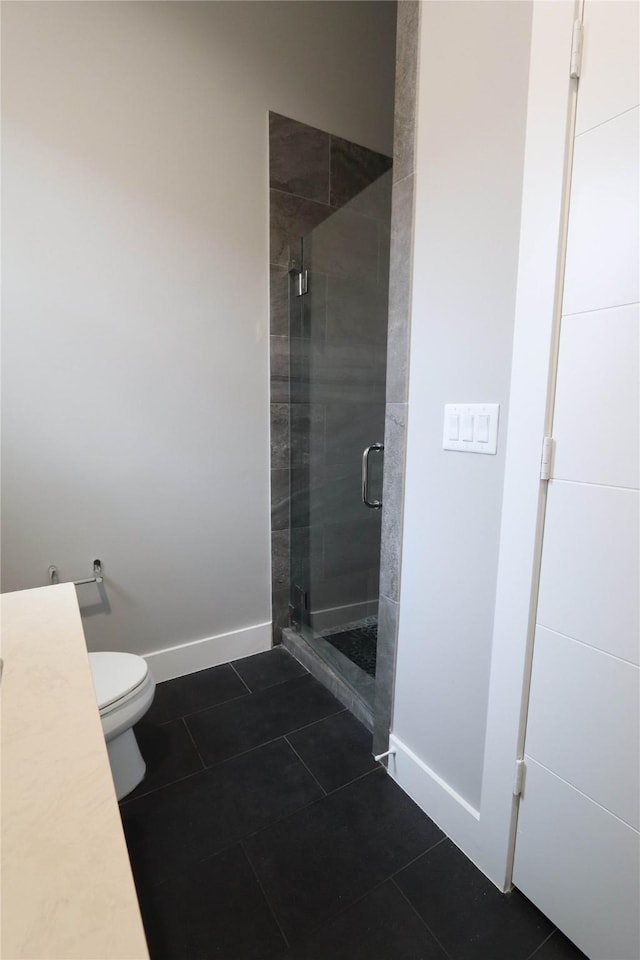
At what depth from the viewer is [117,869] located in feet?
1.46

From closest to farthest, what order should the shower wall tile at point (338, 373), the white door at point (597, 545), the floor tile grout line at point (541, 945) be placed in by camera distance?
the white door at point (597, 545) < the floor tile grout line at point (541, 945) < the shower wall tile at point (338, 373)

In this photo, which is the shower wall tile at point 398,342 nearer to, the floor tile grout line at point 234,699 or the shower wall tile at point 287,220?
the floor tile grout line at point 234,699

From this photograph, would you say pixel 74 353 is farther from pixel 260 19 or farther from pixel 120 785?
pixel 260 19

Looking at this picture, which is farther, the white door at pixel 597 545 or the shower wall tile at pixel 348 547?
the shower wall tile at pixel 348 547

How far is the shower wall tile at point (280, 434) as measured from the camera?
7.22 ft

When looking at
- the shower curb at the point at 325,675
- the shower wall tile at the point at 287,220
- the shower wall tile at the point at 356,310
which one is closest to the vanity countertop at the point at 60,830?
the shower curb at the point at 325,675

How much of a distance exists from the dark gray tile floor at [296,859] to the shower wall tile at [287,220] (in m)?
2.07

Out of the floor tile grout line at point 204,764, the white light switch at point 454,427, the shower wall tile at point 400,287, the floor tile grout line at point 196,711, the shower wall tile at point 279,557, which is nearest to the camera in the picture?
the white light switch at point 454,427

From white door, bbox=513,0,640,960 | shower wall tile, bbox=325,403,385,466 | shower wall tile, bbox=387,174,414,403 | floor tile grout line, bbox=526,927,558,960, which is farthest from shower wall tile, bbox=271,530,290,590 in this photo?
floor tile grout line, bbox=526,927,558,960

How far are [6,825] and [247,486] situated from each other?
1710 mm

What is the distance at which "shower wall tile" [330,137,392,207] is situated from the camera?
221cm

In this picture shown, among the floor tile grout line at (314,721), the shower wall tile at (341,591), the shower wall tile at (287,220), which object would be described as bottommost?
the floor tile grout line at (314,721)

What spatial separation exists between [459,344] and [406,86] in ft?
2.56

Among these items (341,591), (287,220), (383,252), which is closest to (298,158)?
(287,220)
